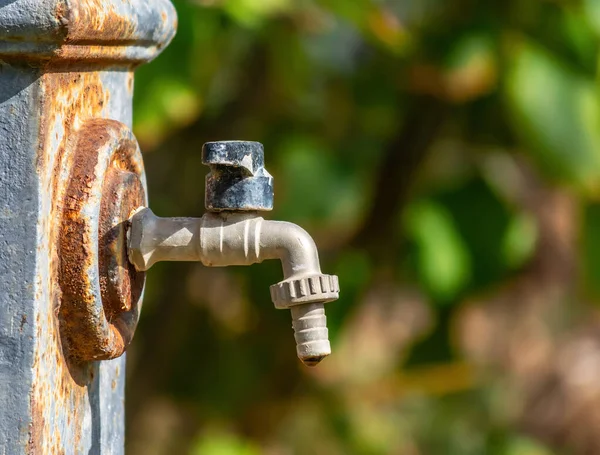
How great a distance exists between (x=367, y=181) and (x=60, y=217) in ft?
5.90

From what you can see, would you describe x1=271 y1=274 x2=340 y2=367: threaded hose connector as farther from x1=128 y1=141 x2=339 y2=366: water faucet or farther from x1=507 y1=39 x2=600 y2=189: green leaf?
x1=507 y1=39 x2=600 y2=189: green leaf

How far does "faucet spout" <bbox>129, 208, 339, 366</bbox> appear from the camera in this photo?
82 centimetres

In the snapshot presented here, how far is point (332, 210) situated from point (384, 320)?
1.71m

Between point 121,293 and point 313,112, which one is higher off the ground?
point 313,112

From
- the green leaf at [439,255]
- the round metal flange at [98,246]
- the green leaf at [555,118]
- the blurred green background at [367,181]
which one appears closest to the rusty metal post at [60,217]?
the round metal flange at [98,246]

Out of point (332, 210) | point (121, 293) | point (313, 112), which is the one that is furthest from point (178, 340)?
point (121, 293)

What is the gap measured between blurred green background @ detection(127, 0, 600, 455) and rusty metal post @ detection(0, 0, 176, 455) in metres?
1.01

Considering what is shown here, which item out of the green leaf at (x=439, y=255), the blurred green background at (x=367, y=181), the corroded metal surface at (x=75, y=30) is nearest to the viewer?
the corroded metal surface at (x=75, y=30)

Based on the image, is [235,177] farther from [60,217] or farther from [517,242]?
[517,242]

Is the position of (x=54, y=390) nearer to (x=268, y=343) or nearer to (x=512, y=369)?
(x=268, y=343)

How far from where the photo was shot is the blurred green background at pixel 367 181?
82.0 inches

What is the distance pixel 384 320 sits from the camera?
4086 mm

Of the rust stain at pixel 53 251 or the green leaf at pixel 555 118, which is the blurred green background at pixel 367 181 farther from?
the rust stain at pixel 53 251

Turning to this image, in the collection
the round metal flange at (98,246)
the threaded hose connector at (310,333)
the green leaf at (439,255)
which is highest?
the green leaf at (439,255)
